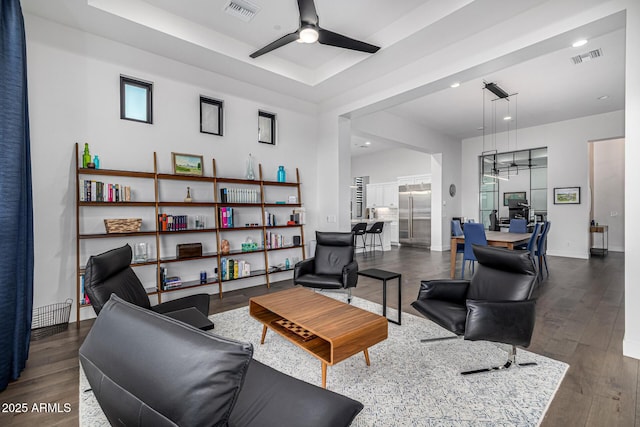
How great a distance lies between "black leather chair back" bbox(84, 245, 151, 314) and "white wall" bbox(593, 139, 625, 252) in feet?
35.4

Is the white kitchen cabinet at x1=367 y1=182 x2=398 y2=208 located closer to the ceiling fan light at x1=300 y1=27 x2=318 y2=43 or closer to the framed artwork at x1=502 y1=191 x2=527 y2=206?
the framed artwork at x1=502 y1=191 x2=527 y2=206

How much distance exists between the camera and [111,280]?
2303 millimetres

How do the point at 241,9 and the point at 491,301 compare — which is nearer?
the point at 491,301

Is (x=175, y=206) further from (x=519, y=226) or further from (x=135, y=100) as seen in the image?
(x=519, y=226)

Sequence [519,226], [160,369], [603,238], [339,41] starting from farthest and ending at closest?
[603,238] → [519,226] → [339,41] → [160,369]

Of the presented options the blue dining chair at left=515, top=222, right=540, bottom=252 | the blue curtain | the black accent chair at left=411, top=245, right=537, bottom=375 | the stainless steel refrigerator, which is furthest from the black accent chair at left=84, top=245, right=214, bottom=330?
the stainless steel refrigerator

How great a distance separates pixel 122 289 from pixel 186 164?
7.55 feet

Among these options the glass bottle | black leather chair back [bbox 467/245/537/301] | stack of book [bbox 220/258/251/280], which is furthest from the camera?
the glass bottle

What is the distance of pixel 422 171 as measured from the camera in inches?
388

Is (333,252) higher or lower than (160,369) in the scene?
lower

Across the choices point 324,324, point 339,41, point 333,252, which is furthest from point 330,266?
point 339,41

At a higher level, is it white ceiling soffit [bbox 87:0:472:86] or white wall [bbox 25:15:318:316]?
white ceiling soffit [bbox 87:0:472:86]

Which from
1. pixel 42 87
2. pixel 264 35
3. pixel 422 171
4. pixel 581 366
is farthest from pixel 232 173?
pixel 422 171

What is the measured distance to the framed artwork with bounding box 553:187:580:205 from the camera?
23.7 ft
